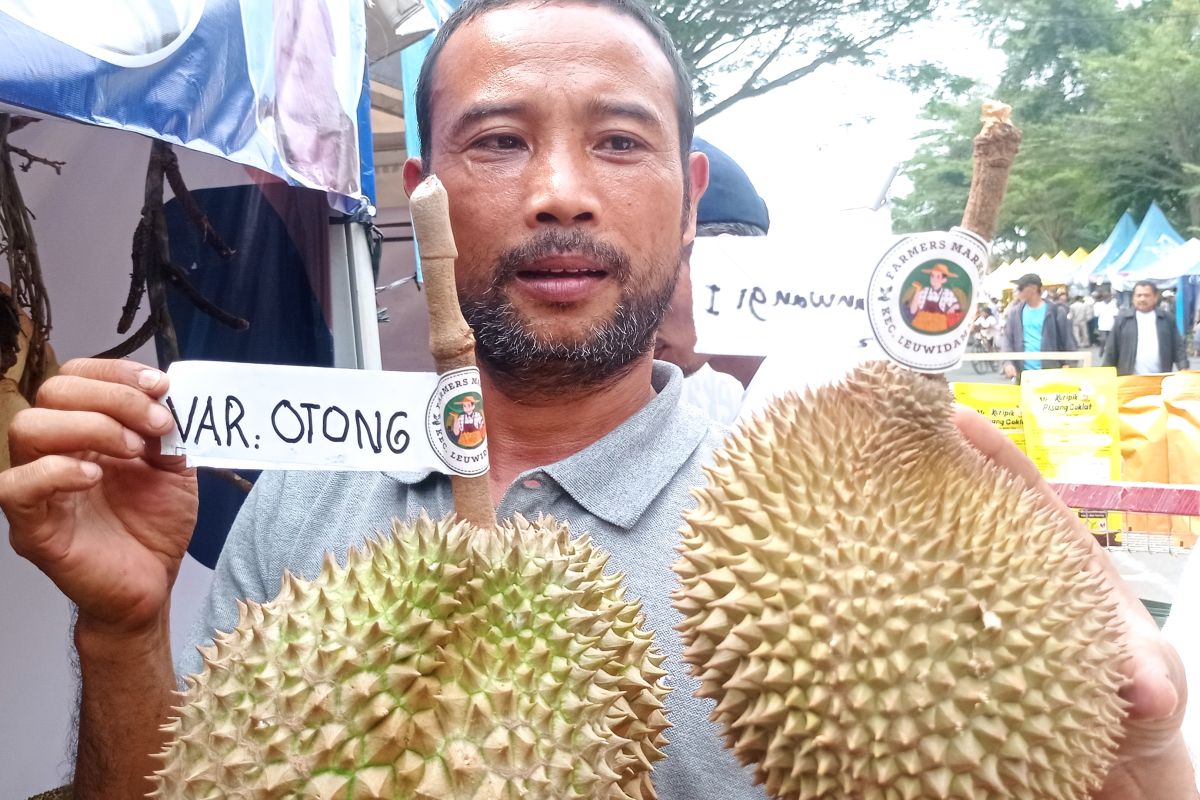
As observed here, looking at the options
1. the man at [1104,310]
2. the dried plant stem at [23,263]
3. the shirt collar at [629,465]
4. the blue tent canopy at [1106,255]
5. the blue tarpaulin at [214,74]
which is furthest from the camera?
the blue tent canopy at [1106,255]

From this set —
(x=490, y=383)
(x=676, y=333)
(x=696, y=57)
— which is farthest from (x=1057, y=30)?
(x=490, y=383)

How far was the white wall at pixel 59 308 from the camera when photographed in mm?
3000

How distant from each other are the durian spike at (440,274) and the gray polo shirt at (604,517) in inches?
23.4

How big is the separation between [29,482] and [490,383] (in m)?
0.74

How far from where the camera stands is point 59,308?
307cm

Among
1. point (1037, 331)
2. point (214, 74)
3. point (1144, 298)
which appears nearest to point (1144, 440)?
point (214, 74)

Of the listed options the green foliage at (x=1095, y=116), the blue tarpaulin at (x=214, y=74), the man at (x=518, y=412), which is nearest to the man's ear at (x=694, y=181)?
the man at (x=518, y=412)

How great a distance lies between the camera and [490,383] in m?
1.68

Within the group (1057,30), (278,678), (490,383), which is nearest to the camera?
(278,678)

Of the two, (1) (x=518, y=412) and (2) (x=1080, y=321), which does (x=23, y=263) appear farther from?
(2) (x=1080, y=321)

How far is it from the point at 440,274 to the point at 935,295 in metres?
0.52

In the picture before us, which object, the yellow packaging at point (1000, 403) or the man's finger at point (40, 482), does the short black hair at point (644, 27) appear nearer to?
the man's finger at point (40, 482)

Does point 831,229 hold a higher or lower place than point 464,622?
higher

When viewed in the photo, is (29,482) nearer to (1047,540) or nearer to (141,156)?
(1047,540)
